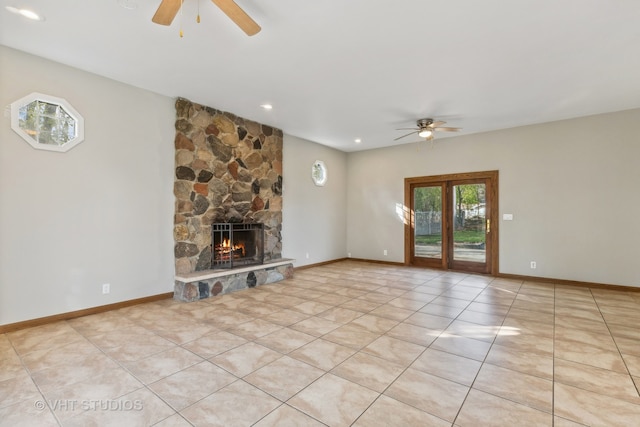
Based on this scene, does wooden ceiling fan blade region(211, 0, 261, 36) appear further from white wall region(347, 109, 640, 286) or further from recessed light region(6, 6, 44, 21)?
white wall region(347, 109, 640, 286)

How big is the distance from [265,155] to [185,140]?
1.62m

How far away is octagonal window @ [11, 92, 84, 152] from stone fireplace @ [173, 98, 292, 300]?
1250 mm

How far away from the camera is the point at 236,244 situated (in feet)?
17.6

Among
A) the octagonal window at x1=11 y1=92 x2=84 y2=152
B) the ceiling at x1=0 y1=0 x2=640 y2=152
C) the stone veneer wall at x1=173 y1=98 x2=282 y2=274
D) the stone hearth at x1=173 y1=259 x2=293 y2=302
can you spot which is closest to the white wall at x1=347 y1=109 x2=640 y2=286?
the ceiling at x1=0 y1=0 x2=640 y2=152

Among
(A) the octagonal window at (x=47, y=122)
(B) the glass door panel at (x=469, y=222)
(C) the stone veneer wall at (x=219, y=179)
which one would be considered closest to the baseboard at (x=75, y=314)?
(C) the stone veneer wall at (x=219, y=179)

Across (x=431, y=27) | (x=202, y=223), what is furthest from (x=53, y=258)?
(x=431, y=27)

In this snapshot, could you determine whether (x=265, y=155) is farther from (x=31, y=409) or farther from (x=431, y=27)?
(x=31, y=409)

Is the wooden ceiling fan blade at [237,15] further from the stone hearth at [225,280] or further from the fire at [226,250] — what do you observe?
the fire at [226,250]

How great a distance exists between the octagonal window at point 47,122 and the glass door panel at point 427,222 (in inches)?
252

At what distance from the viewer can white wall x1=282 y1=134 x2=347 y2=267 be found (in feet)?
21.4

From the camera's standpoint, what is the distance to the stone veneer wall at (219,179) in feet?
15.1

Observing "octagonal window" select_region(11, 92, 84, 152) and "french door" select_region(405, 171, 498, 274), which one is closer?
"octagonal window" select_region(11, 92, 84, 152)

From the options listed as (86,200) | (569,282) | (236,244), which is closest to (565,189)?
(569,282)

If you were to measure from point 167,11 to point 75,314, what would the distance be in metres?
3.55
